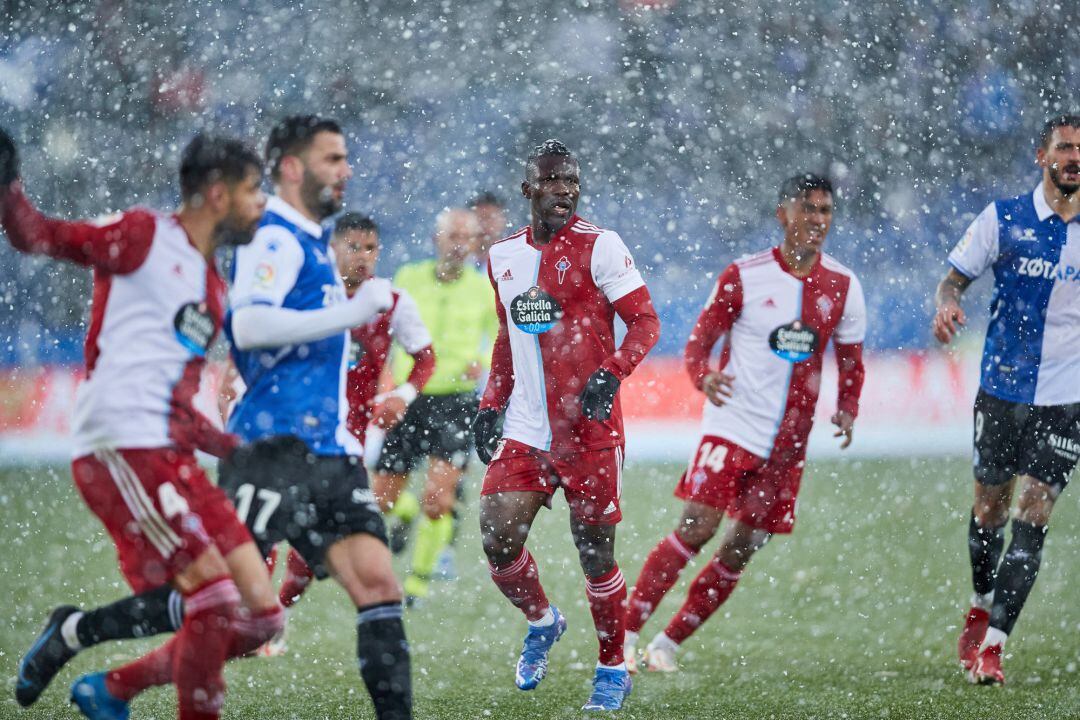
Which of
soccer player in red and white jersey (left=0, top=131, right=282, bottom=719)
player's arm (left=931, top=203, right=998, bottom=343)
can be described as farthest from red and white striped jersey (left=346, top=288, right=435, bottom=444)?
soccer player in red and white jersey (left=0, top=131, right=282, bottom=719)

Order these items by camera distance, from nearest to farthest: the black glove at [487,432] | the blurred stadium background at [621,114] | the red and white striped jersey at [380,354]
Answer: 1. the black glove at [487,432]
2. the red and white striped jersey at [380,354]
3. the blurred stadium background at [621,114]

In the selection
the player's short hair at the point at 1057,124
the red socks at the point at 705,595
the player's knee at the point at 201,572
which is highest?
the player's short hair at the point at 1057,124

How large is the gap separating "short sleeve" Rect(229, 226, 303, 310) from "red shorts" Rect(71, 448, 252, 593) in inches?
18.4

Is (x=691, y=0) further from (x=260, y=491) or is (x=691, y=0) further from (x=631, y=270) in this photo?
(x=260, y=491)

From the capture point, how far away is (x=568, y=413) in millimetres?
4504

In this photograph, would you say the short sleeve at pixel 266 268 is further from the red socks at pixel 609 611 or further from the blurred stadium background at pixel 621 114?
the blurred stadium background at pixel 621 114

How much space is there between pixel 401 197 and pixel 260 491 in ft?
39.1

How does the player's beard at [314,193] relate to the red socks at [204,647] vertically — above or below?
above

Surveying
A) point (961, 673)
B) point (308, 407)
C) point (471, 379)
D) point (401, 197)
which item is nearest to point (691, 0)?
point (401, 197)

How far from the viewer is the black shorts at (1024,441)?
506 cm

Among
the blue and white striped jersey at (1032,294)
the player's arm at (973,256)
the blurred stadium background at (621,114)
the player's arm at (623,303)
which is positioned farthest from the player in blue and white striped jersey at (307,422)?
the blurred stadium background at (621,114)

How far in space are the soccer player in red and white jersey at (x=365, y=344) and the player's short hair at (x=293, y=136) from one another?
5.22 feet

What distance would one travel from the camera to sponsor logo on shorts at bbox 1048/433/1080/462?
5.05 m

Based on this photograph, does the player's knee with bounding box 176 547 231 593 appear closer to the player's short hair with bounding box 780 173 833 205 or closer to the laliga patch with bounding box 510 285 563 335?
the laliga patch with bounding box 510 285 563 335
